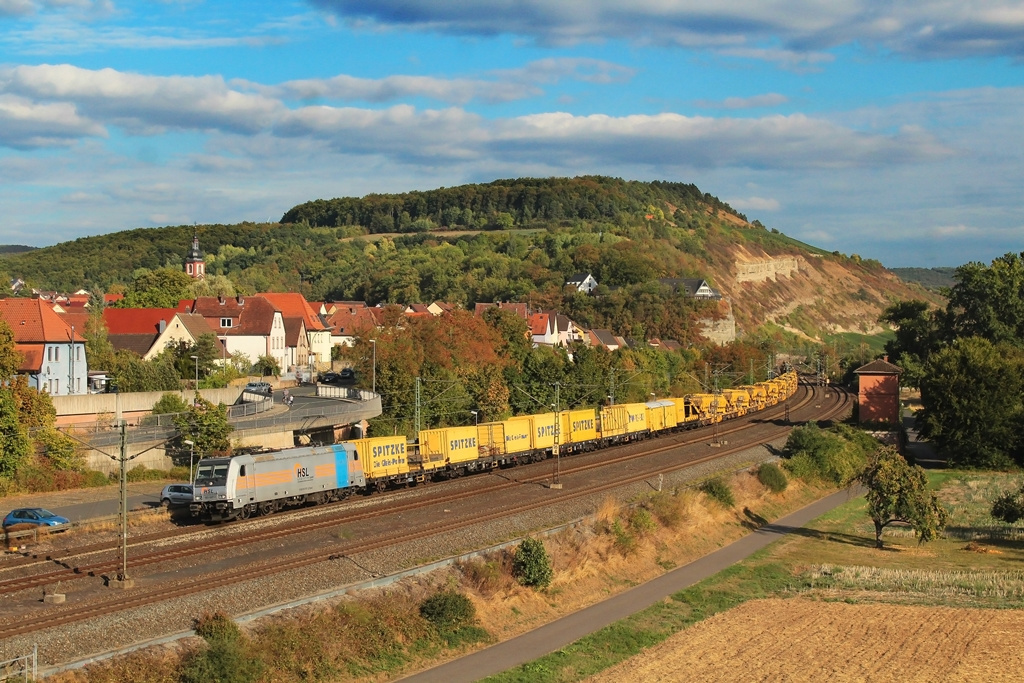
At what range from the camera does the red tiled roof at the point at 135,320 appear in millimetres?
100875

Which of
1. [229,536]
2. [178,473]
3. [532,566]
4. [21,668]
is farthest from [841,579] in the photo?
[178,473]

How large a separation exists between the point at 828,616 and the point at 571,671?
401 inches

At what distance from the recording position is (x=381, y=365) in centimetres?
7256

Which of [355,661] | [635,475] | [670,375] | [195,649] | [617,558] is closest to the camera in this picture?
[195,649]

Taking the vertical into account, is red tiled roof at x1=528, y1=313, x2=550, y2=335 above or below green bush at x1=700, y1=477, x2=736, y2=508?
above

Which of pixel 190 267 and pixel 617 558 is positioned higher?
pixel 190 267

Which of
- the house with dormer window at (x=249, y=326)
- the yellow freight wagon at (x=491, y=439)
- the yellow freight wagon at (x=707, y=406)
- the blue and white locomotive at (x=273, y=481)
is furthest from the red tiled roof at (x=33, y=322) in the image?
the yellow freight wagon at (x=707, y=406)

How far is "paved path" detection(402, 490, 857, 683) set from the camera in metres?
28.4

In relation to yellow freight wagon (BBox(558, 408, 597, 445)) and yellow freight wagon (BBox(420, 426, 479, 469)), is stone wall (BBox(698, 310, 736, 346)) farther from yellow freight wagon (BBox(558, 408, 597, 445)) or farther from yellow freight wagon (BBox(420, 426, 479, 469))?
yellow freight wagon (BBox(420, 426, 479, 469))

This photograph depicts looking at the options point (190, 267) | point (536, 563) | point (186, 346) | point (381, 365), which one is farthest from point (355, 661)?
point (190, 267)

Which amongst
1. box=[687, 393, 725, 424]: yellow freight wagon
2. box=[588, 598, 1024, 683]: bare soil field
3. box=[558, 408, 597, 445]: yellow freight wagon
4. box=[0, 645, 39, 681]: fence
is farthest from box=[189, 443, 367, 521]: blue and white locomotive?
box=[687, 393, 725, 424]: yellow freight wagon

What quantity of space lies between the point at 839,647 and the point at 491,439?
30.5 meters

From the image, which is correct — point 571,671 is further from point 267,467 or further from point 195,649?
point 267,467

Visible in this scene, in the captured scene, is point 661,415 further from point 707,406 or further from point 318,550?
point 318,550
